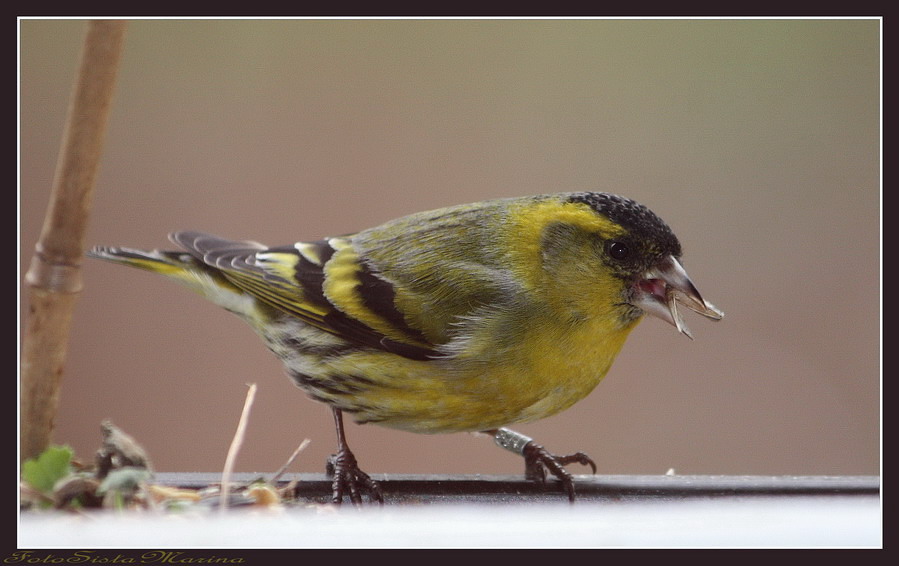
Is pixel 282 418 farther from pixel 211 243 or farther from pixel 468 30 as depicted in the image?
pixel 468 30

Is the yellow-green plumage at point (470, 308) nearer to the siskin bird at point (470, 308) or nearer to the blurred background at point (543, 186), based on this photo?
the siskin bird at point (470, 308)

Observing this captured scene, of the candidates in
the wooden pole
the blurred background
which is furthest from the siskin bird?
the blurred background

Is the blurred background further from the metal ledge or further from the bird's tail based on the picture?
the metal ledge

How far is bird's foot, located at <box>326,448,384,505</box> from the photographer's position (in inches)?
96.7

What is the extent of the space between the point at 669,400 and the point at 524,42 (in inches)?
61.8

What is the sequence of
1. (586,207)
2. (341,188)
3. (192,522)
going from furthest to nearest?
(341,188), (586,207), (192,522)

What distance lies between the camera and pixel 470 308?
2459 mm

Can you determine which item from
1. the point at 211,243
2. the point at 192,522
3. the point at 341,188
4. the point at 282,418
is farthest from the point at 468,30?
the point at 192,522

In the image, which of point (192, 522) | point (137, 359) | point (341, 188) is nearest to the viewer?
point (192, 522)

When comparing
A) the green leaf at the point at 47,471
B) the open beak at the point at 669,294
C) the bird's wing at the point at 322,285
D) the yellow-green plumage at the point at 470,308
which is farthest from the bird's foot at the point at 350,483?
the open beak at the point at 669,294

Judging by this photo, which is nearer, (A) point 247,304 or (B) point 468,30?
(A) point 247,304

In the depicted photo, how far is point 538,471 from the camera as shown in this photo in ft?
9.07

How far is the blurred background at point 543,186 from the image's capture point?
333cm
